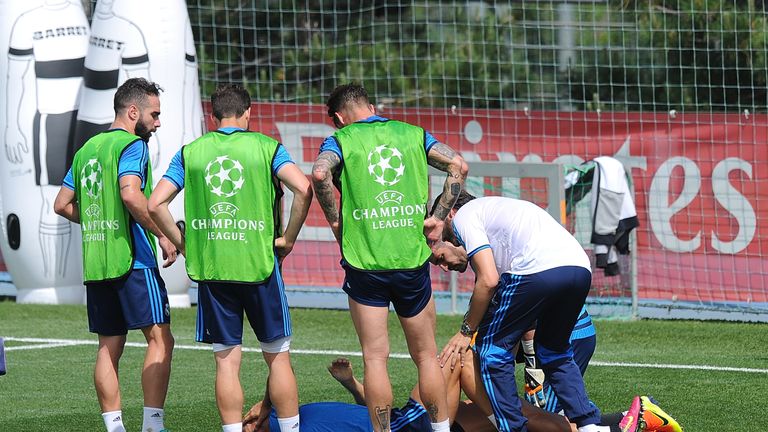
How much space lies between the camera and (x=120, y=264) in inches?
265

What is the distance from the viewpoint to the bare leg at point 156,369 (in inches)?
265

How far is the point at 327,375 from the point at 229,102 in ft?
11.4

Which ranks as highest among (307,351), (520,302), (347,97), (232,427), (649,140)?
(347,97)

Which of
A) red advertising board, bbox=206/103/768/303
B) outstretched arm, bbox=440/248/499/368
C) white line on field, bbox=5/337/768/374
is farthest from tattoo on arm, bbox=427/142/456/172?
red advertising board, bbox=206/103/768/303

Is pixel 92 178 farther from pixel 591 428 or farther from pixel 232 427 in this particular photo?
pixel 591 428

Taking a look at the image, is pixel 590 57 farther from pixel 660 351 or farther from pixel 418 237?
pixel 418 237

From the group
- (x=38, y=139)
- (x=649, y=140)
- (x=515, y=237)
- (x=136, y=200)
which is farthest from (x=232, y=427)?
(x=38, y=139)

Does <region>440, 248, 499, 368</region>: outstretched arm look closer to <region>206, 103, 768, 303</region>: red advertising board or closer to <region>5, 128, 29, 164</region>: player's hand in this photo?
<region>206, 103, 768, 303</region>: red advertising board

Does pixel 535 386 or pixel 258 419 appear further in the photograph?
pixel 535 386

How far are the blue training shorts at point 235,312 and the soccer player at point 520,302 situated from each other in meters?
0.88

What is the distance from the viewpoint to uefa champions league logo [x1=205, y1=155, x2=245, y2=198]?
6145 mm

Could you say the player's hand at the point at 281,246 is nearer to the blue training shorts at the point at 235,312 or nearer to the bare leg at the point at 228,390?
the blue training shorts at the point at 235,312

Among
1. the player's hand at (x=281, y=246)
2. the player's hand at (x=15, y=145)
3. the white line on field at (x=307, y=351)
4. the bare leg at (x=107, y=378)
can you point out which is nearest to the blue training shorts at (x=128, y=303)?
the bare leg at (x=107, y=378)

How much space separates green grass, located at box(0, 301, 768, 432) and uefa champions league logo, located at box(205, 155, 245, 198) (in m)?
1.77
